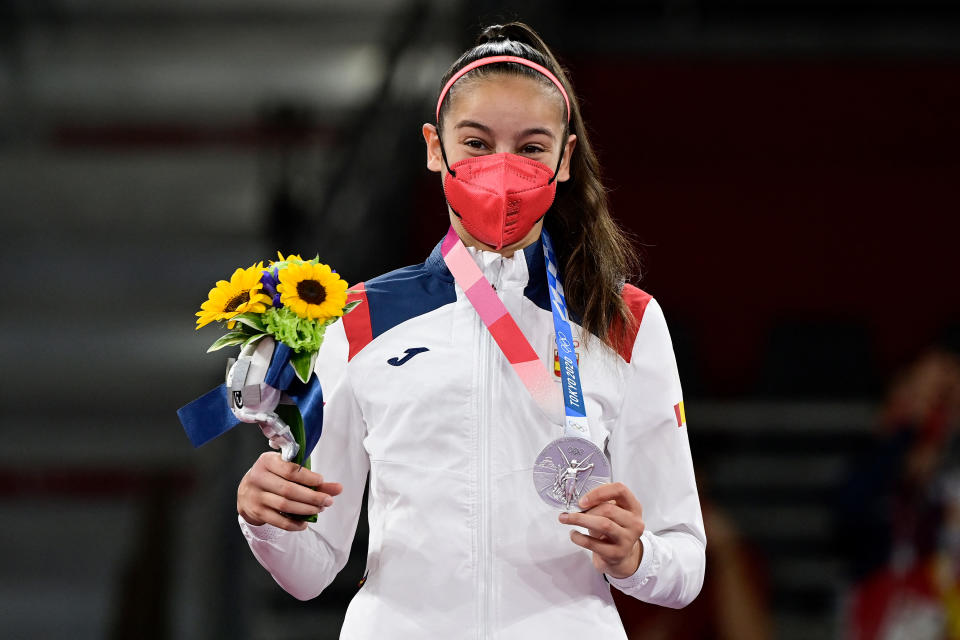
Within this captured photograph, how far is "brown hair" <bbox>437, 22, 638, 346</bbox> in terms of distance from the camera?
1843mm

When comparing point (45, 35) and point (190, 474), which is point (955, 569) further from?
point (45, 35)

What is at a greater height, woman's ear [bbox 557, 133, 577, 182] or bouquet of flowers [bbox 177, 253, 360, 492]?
woman's ear [bbox 557, 133, 577, 182]

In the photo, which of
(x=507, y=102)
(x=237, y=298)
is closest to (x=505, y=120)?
(x=507, y=102)

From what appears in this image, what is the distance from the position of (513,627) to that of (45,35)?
297 inches

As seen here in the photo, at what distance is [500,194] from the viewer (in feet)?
5.85

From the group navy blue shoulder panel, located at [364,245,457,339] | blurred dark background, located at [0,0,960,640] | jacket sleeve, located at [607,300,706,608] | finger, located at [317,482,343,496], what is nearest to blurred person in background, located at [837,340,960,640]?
blurred dark background, located at [0,0,960,640]

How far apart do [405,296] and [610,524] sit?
0.49 meters

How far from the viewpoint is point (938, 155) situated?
22.3ft

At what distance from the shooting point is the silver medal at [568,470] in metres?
1.64

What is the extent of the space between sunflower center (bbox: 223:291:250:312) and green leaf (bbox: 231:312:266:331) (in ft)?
0.07

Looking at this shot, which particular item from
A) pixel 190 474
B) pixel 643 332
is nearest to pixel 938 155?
pixel 190 474

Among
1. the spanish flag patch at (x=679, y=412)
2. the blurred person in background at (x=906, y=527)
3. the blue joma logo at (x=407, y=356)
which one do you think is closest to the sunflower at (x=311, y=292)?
the blue joma logo at (x=407, y=356)

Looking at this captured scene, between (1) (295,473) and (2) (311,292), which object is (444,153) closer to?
(2) (311,292)

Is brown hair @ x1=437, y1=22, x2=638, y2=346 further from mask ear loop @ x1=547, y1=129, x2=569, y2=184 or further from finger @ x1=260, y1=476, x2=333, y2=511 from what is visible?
finger @ x1=260, y1=476, x2=333, y2=511
